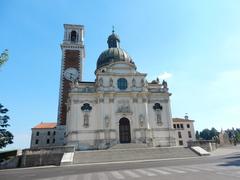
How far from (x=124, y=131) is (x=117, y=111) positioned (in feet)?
12.4

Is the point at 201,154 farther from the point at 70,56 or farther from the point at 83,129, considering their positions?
→ the point at 70,56

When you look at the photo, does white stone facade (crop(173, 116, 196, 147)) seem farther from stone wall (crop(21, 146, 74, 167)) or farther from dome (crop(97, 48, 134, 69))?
stone wall (crop(21, 146, 74, 167))

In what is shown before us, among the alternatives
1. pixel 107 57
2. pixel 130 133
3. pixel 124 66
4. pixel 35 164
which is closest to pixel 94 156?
pixel 35 164

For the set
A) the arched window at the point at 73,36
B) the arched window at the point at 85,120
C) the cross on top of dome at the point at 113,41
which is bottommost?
the arched window at the point at 85,120

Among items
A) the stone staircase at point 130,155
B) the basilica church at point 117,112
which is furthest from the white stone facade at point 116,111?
the stone staircase at point 130,155

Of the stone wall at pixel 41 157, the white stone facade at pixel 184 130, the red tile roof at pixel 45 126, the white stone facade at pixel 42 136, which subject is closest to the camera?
the stone wall at pixel 41 157

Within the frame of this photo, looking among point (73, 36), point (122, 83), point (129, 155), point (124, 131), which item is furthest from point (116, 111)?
point (73, 36)

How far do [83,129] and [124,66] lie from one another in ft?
46.6

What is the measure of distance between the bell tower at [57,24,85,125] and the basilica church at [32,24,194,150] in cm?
45

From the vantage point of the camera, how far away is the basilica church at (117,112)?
104 feet

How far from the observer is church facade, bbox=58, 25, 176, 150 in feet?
104

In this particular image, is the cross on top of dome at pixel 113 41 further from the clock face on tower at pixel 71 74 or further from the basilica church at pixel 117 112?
the clock face on tower at pixel 71 74

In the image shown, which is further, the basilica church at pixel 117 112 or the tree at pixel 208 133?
the tree at pixel 208 133

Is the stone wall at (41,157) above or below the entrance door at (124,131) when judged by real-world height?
below
